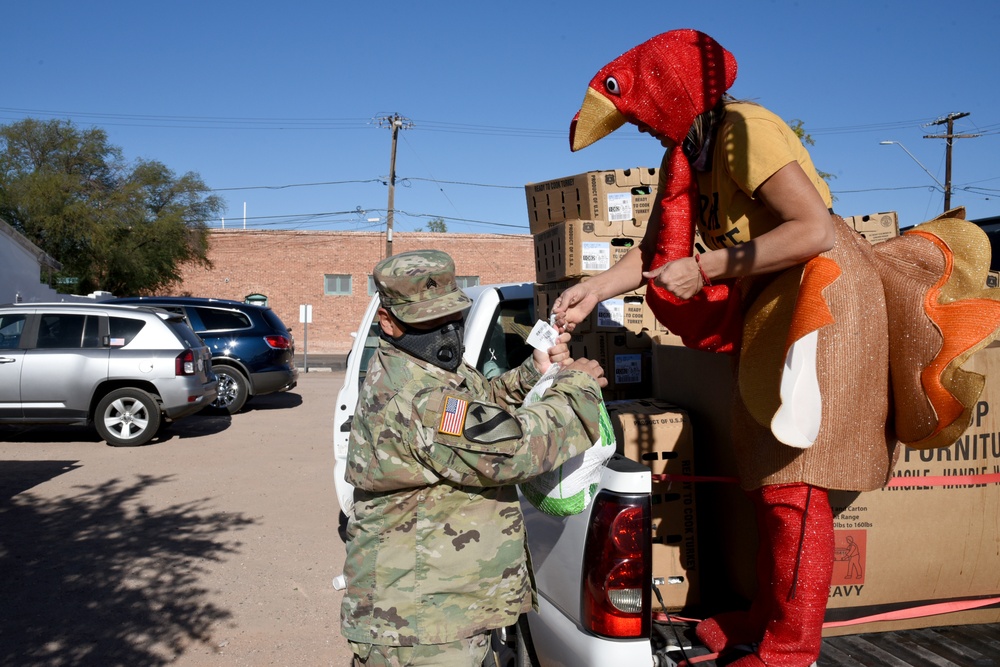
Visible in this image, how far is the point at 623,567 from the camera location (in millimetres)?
2340

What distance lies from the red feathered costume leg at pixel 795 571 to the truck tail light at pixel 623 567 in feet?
1.06

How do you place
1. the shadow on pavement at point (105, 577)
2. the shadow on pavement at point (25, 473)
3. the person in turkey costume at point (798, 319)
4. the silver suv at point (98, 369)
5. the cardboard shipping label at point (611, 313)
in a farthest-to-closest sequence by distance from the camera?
the silver suv at point (98, 369), the shadow on pavement at point (25, 473), the shadow on pavement at point (105, 577), the cardboard shipping label at point (611, 313), the person in turkey costume at point (798, 319)

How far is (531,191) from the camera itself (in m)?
4.48

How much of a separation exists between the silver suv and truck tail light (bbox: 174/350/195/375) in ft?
0.04

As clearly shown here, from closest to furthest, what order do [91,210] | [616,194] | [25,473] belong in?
[616,194] → [25,473] → [91,210]

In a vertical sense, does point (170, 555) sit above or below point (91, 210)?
below

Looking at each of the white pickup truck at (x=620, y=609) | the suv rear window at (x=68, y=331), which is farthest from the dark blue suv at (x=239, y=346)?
the white pickup truck at (x=620, y=609)

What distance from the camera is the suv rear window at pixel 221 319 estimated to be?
13438mm

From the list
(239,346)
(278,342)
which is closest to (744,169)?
(239,346)

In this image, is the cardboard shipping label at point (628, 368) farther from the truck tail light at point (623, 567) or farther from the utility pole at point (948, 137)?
the utility pole at point (948, 137)

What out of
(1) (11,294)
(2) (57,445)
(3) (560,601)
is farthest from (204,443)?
(1) (11,294)

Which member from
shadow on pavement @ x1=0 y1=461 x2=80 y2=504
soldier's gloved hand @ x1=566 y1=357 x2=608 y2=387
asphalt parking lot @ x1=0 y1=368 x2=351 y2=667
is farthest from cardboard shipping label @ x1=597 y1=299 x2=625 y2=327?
shadow on pavement @ x1=0 y1=461 x2=80 y2=504

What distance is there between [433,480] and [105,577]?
426 cm

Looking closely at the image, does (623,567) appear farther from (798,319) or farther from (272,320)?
(272,320)
